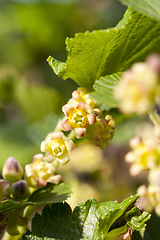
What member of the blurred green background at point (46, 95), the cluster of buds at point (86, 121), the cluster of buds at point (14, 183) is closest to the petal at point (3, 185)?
the cluster of buds at point (14, 183)

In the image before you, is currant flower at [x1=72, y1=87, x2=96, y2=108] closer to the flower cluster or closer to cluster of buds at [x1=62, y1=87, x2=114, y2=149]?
cluster of buds at [x1=62, y1=87, x2=114, y2=149]

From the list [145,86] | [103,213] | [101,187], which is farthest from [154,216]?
[145,86]

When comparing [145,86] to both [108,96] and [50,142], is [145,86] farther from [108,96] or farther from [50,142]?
[50,142]

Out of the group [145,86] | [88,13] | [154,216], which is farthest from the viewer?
[88,13]

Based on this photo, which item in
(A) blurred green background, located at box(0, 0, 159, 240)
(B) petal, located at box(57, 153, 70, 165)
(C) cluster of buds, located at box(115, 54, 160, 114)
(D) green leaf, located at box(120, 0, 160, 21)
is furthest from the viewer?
(A) blurred green background, located at box(0, 0, 159, 240)

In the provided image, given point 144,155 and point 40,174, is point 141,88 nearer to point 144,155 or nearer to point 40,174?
point 144,155

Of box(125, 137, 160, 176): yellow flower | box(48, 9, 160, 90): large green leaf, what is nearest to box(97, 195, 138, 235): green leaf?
box(125, 137, 160, 176): yellow flower

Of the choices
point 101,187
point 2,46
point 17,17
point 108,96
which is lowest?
point 108,96
